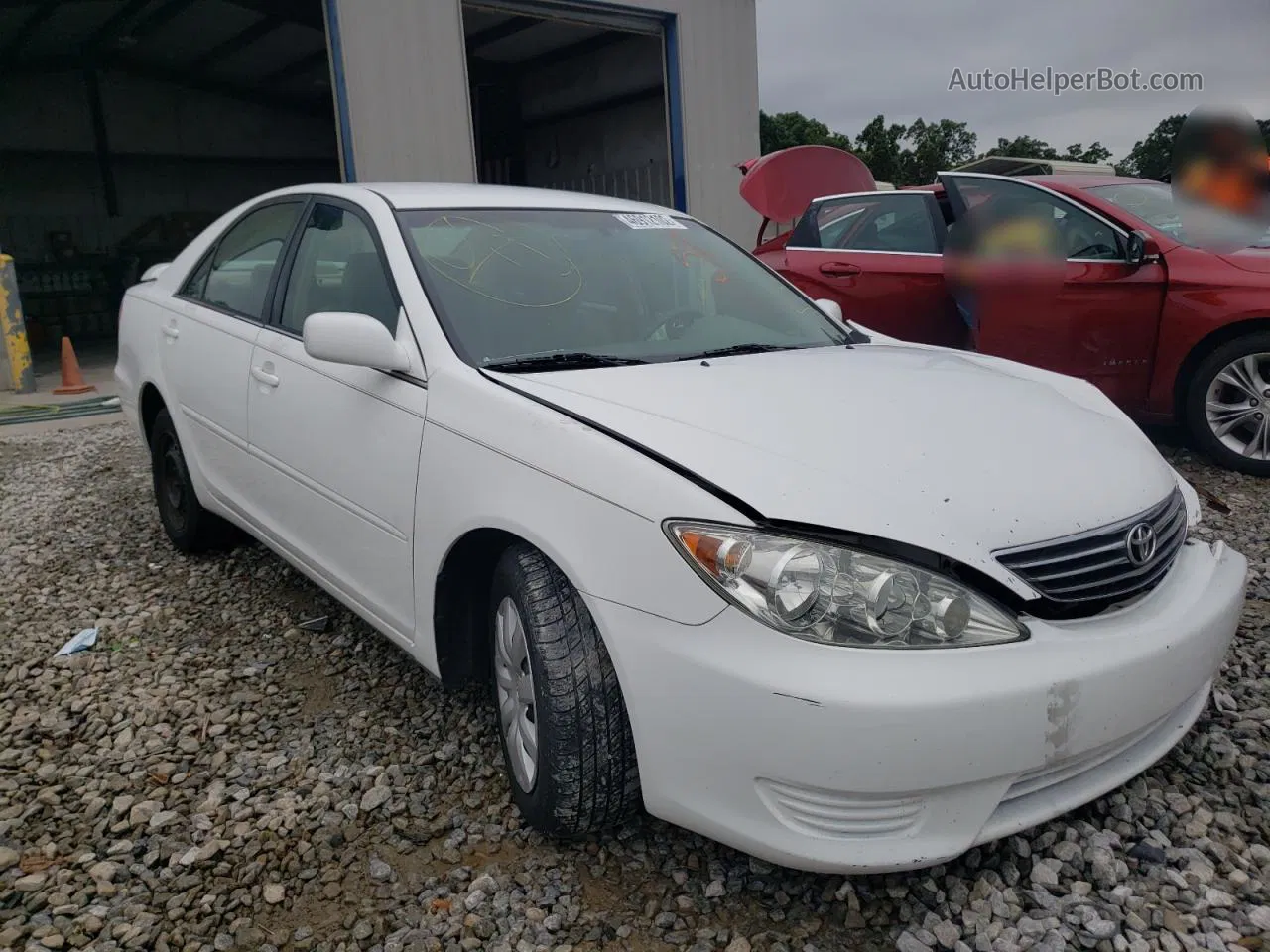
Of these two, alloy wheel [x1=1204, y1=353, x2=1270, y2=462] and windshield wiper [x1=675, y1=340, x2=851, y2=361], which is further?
alloy wheel [x1=1204, y1=353, x2=1270, y2=462]

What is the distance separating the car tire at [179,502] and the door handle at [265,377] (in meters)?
0.90

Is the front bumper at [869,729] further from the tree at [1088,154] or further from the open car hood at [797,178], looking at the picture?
the tree at [1088,154]

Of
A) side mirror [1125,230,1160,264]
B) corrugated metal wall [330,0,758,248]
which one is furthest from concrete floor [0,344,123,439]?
side mirror [1125,230,1160,264]

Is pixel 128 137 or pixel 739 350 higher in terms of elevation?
pixel 128 137

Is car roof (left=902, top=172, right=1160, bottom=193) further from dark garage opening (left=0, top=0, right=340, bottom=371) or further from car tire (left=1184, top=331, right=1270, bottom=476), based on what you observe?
dark garage opening (left=0, top=0, right=340, bottom=371)

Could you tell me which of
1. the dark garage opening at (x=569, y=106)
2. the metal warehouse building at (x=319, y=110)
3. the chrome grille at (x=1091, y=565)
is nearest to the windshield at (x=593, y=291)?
the chrome grille at (x=1091, y=565)

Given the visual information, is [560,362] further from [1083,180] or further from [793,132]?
[793,132]

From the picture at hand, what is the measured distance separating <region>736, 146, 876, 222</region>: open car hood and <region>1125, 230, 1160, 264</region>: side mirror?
3.39m

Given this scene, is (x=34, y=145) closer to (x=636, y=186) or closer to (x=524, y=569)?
(x=636, y=186)

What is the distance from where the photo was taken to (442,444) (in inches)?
87.9

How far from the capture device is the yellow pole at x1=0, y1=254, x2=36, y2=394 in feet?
28.9

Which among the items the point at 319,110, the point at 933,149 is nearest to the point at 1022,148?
the point at 933,149

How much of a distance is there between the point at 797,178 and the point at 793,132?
4165 cm

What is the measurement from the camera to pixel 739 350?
Answer: 8.78ft
